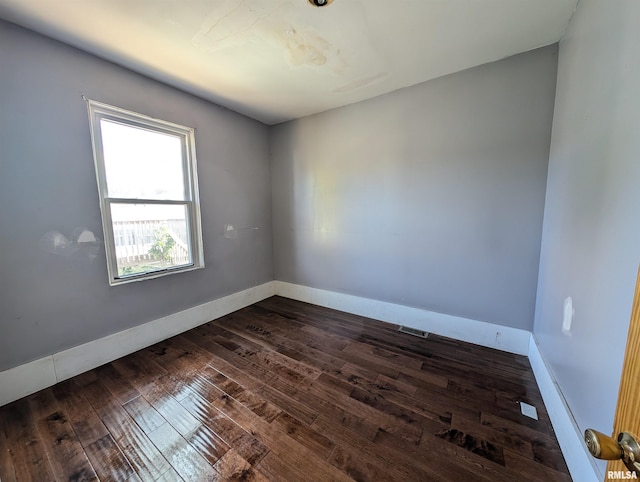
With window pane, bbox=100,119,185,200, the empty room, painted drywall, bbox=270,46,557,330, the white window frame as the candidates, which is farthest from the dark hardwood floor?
window pane, bbox=100,119,185,200

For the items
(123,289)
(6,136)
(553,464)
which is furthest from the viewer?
(123,289)

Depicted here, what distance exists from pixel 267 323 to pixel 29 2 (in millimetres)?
3081

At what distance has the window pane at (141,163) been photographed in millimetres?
2111

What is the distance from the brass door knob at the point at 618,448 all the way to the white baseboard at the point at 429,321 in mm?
2051

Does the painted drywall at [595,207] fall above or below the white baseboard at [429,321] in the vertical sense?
above

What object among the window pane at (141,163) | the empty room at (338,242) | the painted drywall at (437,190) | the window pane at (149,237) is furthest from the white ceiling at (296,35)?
the window pane at (149,237)

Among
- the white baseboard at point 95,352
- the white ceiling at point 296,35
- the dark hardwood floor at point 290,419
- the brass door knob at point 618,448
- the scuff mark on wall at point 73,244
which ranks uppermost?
the white ceiling at point 296,35

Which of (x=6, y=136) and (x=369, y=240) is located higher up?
(x=6, y=136)

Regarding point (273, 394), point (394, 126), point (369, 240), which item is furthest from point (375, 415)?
point (394, 126)

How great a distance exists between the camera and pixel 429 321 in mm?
2576

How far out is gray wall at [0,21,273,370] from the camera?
165 centimetres

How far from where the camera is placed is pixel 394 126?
8.54 ft

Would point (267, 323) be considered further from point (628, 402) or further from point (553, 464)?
point (628, 402)

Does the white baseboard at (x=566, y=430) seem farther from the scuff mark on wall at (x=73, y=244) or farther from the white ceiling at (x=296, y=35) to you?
the scuff mark on wall at (x=73, y=244)
